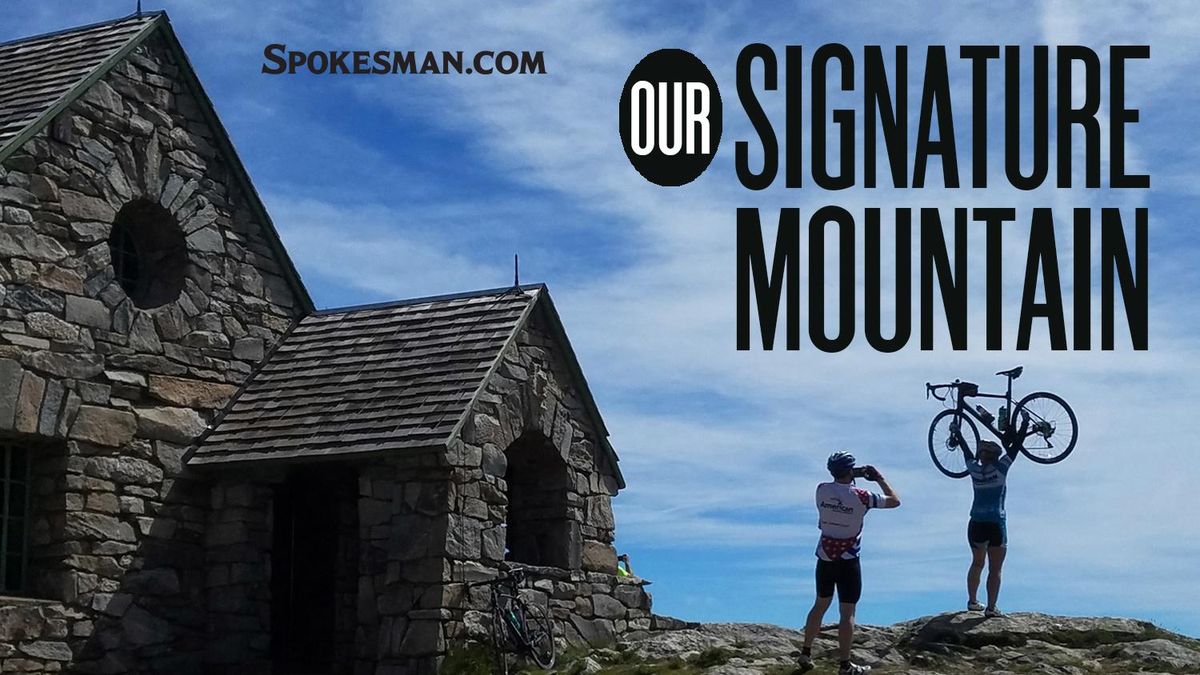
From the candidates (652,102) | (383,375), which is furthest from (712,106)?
(383,375)

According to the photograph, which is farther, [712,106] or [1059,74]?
[712,106]

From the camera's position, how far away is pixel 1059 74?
59.8ft

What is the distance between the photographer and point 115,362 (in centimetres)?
1884

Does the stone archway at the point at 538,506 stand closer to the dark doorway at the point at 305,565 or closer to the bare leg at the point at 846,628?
the dark doorway at the point at 305,565

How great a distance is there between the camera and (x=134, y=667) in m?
18.5

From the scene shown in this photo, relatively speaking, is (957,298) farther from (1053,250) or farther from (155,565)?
(155,565)

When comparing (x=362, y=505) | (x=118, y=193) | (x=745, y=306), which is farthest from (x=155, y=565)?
(x=745, y=306)

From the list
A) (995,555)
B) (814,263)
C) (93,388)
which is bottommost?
(995,555)

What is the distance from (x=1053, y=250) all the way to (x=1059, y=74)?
1846 mm

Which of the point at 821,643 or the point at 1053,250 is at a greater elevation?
the point at 1053,250

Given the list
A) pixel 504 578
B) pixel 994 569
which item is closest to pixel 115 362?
pixel 504 578

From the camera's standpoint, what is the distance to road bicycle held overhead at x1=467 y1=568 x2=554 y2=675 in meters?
17.6

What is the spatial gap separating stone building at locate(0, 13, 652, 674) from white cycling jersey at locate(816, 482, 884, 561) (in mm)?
4060

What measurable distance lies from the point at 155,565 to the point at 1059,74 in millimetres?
10996
